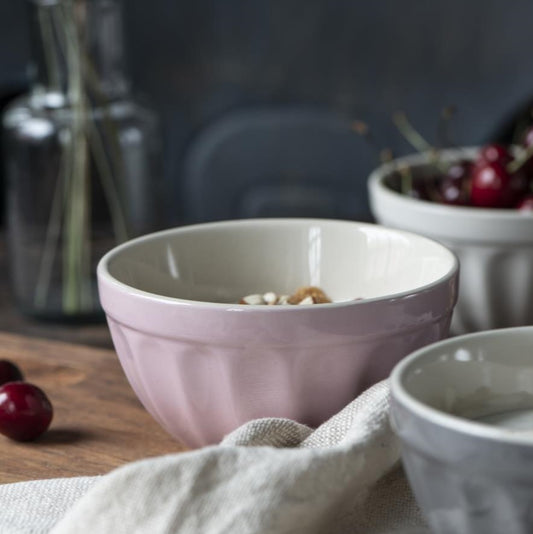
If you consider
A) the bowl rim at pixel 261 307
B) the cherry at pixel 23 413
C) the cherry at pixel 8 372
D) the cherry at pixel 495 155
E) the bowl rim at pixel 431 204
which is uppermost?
the bowl rim at pixel 261 307

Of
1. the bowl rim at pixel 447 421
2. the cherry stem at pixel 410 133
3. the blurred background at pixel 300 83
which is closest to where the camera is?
the bowl rim at pixel 447 421

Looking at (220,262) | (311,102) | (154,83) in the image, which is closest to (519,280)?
(220,262)

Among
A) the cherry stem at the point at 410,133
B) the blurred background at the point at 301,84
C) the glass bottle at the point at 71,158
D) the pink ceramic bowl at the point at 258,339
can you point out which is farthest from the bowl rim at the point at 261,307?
the blurred background at the point at 301,84

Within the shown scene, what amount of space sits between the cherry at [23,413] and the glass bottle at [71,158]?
14.1 inches

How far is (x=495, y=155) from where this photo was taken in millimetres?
821

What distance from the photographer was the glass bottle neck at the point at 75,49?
3.42 feet

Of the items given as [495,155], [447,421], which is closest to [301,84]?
[495,155]

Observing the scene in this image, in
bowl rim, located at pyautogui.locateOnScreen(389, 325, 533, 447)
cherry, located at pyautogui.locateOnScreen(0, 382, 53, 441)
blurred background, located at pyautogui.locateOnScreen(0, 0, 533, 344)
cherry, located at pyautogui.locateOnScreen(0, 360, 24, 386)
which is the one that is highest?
bowl rim, located at pyautogui.locateOnScreen(389, 325, 533, 447)

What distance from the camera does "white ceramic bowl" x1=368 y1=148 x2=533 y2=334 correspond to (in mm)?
779

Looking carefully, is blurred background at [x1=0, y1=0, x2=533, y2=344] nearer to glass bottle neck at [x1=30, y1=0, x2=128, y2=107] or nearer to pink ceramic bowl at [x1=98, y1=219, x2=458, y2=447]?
glass bottle neck at [x1=30, y1=0, x2=128, y2=107]

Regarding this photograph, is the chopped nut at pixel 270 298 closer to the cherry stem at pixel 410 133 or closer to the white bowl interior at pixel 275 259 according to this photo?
the white bowl interior at pixel 275 259

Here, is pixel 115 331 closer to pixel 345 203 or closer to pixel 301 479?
pixel 301 479

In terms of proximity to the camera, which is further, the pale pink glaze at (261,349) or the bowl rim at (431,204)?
the bowl rim at (431,204)

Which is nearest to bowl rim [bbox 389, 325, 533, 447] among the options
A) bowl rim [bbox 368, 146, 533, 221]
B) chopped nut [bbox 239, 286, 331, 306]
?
chopped nut [bbox 239, 286, 331, 306]
